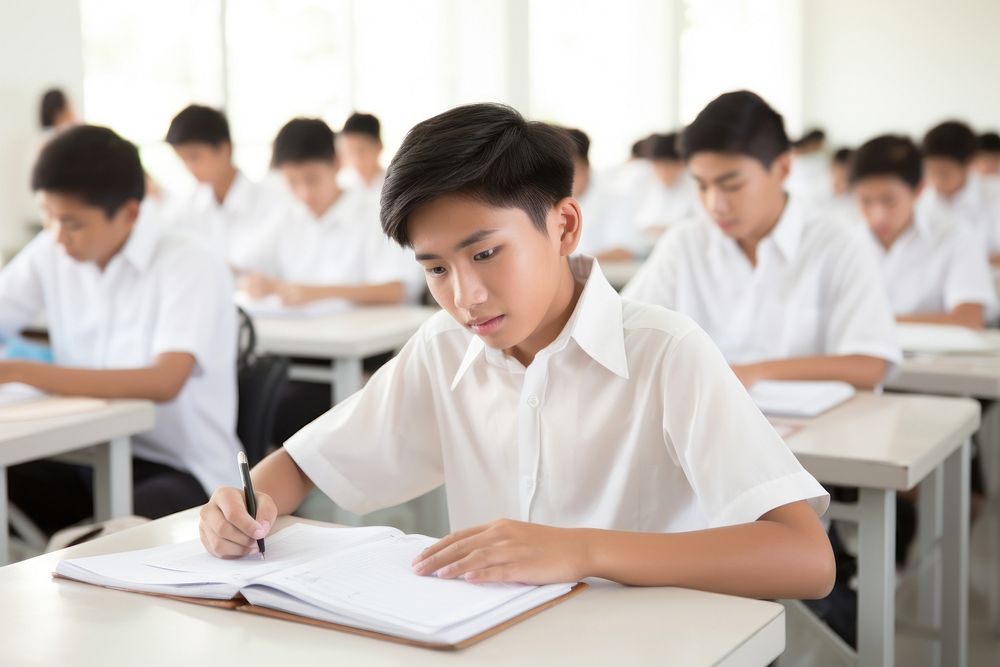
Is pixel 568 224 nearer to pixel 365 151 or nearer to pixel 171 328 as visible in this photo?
pixel 171 328

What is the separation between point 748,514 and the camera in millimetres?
1176

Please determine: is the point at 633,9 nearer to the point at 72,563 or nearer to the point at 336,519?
the point at 336,519

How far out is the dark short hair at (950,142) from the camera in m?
5.55

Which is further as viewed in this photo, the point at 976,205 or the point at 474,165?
the point at 976,205

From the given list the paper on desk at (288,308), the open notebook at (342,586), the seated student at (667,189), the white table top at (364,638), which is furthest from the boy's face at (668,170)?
the white table top at (364,638)


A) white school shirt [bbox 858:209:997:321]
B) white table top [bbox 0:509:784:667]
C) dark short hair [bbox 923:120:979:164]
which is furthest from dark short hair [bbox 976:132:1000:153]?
white table top [bbox 0:509:784:667]

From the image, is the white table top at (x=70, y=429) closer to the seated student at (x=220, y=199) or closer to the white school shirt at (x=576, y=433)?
the white school shirt at (x=576, y=433)

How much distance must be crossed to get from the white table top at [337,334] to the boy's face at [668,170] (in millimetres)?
4906

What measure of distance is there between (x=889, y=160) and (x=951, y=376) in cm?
120

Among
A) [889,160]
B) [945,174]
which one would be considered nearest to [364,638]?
[889,160]

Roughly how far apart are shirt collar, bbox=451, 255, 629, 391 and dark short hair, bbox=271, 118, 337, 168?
112 inches

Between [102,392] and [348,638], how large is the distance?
1.36 metres

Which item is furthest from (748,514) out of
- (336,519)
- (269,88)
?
(269,88)

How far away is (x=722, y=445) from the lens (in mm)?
1204
